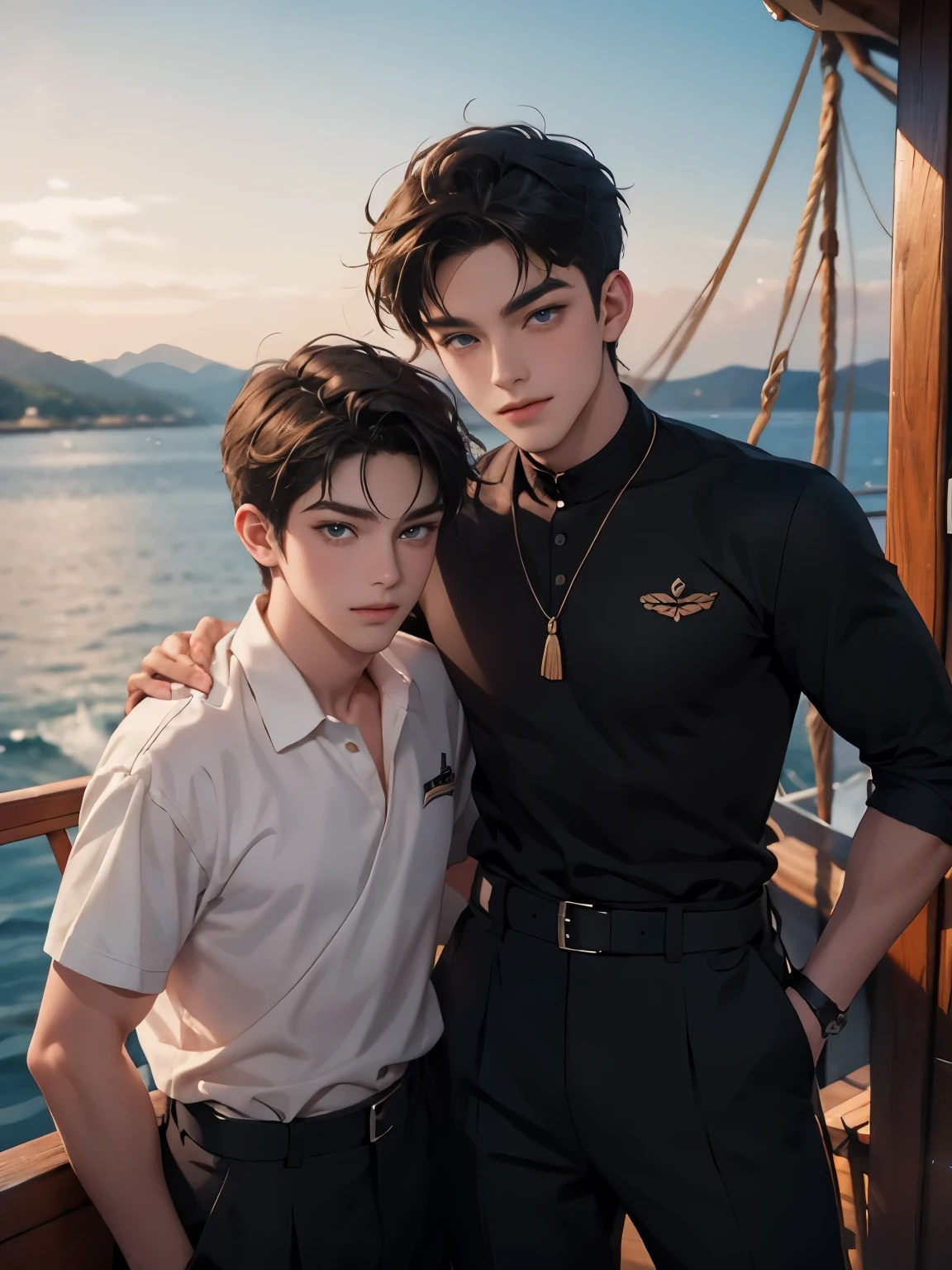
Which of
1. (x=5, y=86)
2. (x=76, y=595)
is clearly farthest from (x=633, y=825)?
(x=5, y=86)

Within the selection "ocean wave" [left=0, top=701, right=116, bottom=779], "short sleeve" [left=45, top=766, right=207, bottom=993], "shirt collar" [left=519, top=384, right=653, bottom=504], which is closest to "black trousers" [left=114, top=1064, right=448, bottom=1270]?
"short sleeve" [left=45, top=766, right=207, bottom=993]

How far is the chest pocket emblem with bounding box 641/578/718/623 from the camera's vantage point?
103 cm

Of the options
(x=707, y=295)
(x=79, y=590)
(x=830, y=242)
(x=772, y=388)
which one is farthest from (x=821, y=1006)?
(x=79, y=590)

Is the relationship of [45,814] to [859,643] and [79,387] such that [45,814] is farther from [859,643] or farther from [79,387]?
[79,387]

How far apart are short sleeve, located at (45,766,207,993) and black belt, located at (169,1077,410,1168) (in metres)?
0.18

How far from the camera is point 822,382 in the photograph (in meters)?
2.25

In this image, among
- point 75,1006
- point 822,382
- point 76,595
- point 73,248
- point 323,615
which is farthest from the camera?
point 76,595

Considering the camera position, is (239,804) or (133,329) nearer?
(239,804)

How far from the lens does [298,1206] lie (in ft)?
3.24

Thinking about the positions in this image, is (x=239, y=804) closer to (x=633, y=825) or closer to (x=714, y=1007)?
(x=633, y=825)

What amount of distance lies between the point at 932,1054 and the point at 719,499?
1204mm

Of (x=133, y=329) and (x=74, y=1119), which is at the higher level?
(x=133, y=329)

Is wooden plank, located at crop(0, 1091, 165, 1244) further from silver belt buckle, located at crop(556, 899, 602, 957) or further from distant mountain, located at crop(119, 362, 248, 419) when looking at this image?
distant mountain, located at crop(119, 362, 248, 419)

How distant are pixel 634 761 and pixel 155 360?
45.2 feet
